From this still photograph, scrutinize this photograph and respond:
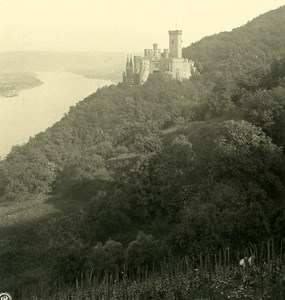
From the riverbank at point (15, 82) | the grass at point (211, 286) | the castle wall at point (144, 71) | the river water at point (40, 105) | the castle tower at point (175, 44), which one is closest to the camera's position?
the grass at point (211, 286)

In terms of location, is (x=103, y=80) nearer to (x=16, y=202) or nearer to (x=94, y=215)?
(x=16, y=202)

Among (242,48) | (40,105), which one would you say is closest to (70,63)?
(40,105)

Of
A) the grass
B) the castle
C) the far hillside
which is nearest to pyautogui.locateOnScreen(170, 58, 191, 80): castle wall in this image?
the castle

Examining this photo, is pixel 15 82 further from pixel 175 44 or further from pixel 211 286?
pixel 211 286

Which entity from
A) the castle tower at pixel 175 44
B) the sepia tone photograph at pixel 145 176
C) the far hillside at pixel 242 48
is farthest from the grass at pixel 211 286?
the far hillside at pixel 242 48

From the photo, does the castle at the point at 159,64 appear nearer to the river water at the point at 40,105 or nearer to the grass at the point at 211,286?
the river water at the point at 40,105
